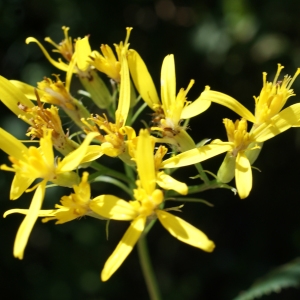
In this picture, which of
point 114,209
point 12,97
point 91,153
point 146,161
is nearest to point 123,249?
point 114,209

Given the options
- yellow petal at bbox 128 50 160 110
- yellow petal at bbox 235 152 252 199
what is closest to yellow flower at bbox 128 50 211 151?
yellow petal at bbox 128 50 160 110

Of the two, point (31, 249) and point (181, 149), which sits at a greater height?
point (181, 149)

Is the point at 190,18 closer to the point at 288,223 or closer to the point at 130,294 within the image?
the point at 288,223

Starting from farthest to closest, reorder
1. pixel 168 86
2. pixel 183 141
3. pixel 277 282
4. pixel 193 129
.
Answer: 1. pixel 193 129
2. pixel 277 282
3. pixel 168 86
4. pixel 183 141

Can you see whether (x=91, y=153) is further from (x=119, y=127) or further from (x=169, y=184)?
(x=169, y=184)

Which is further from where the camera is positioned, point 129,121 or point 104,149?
point 129,121

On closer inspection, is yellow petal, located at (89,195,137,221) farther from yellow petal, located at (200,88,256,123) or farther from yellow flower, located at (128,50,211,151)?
yellow petal, located at (200,88,256,123)

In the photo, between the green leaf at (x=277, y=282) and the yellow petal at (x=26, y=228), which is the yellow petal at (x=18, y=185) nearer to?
the yellow petal at (x=26, y=228)

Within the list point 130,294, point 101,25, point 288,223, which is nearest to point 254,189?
point 288,223
